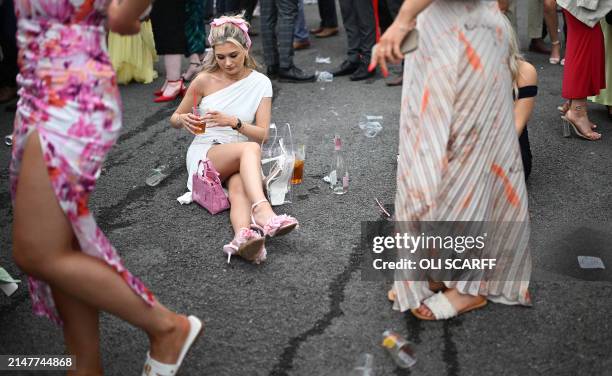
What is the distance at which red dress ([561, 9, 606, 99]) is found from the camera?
15.1 ft

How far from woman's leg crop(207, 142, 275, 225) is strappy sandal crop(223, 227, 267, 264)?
16 cm

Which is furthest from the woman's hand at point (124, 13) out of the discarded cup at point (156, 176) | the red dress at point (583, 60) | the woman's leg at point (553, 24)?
the woman's leg at point (553, 24)

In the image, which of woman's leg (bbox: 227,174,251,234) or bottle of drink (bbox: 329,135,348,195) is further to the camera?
bottle of drink (bbox: 329,135,348,195)

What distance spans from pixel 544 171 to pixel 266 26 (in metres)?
3.26

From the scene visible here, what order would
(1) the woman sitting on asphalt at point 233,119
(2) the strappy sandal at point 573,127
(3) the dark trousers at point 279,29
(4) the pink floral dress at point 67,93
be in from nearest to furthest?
(4) the pink floral dress at point 67,93 → (1) the woman sitting on asphalt at point 233,119 → (2) the strappy sandal at point 573,127 → (3) the dark trousers at point 279,29

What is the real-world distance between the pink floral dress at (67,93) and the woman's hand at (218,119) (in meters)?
1.62

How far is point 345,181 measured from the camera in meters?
4.12

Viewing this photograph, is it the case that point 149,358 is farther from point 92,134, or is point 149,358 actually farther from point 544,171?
point 544,171

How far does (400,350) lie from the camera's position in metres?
2.55

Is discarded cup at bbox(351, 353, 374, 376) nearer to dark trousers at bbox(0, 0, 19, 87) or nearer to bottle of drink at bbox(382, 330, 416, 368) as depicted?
bottle of drink at bbox(382, 330, 416, 368)

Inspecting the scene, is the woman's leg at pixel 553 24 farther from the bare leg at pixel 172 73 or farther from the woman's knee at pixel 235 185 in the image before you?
the woman's knee at pixel 235 185

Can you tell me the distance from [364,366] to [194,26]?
4.59 m

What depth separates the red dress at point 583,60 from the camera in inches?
181

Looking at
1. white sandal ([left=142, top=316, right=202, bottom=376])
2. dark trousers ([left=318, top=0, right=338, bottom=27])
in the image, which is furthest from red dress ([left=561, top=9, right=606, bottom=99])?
dark trousers ([left=318, top=0, right=338, bottom=27])
